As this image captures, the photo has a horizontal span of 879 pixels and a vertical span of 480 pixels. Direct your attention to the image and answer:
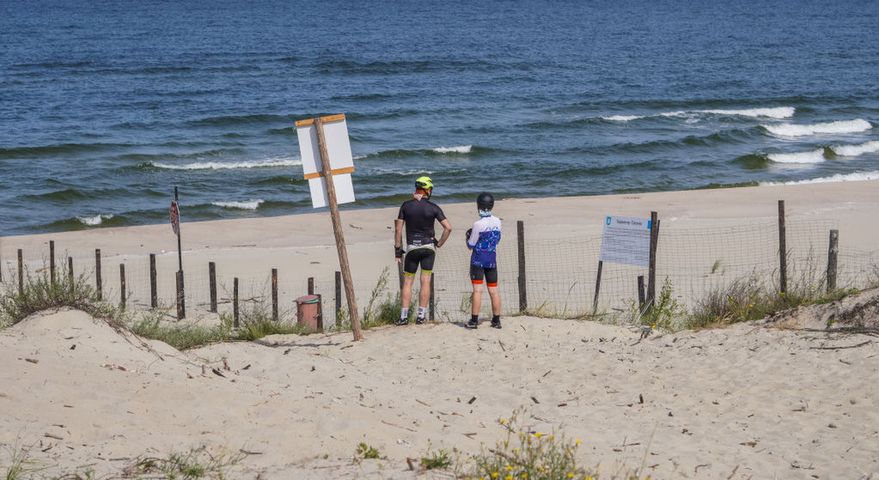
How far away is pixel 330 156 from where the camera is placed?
10.3 m

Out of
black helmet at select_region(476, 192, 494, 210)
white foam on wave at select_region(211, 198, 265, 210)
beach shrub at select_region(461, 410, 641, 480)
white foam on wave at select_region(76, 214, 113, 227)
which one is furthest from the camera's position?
white foam on wave at select_region(211, 198, 265, 210)

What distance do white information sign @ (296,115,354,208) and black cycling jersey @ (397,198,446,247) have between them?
2.30 feet

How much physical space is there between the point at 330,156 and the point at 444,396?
2820 mm

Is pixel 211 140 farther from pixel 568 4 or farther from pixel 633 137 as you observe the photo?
pixel 568 4

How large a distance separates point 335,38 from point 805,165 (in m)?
39.8

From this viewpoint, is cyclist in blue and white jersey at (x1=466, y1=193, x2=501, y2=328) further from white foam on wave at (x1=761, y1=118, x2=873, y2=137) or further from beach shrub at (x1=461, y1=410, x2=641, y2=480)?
white foam on wave at (x1=761, y1=118, x2=873, y2=137)

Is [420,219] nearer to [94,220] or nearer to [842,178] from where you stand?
[94,220]

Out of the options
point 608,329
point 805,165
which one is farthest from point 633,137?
point 608,329

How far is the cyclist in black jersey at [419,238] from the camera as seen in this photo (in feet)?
35.3

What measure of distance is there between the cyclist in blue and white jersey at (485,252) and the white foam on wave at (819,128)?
28.9 meters

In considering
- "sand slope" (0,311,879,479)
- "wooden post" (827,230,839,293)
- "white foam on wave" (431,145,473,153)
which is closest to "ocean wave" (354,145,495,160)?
"white foam on wave" (431,145,473,153)

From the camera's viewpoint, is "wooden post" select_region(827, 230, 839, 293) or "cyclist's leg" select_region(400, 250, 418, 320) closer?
"cyclist's leg" select_region(400, 250, 418, 320)

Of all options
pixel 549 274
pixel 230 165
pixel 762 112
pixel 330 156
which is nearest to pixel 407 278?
pixel 330 156

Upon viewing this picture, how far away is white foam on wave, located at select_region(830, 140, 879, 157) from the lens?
33438mm
